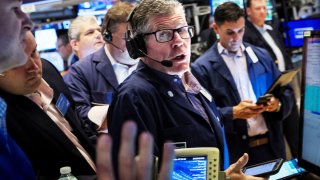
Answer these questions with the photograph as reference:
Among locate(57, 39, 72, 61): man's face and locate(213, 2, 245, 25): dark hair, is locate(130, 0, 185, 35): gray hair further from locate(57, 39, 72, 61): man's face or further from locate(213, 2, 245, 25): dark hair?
locate(57, 39, 72, 61): man's face

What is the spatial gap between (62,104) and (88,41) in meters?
1.61

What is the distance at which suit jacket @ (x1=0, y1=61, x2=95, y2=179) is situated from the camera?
4.59ft

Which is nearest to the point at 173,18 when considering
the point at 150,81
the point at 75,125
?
the point at 150,81

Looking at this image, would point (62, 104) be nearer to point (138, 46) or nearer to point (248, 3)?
point (138, 46)

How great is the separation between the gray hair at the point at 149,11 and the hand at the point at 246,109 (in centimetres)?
101

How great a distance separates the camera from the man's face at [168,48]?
68.1 inches

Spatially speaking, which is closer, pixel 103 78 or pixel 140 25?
pixel 140 25

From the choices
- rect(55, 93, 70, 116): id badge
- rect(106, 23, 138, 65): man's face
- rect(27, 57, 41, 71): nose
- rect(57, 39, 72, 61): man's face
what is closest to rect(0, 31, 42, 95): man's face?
rect(27, 57, 41, 71): nose

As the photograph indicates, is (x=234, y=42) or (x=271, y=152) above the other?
(x=234, y=42)

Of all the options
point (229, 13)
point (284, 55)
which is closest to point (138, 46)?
point (229, 13)

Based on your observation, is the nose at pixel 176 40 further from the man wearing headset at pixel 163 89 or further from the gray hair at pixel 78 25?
the gray hair at pixel 78 25

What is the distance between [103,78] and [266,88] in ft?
3.73

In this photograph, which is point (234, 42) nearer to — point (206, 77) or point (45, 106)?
point (206, 77)

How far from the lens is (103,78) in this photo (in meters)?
2.63
